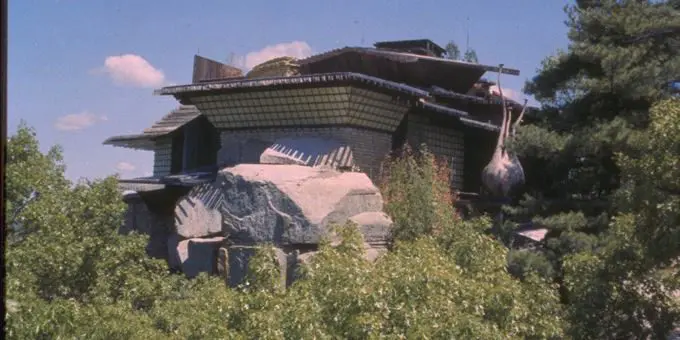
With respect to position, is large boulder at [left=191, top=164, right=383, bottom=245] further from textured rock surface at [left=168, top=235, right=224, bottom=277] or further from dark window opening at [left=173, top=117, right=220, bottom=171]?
dark window opening at [left=173, top=117, right=220, bottom=171]

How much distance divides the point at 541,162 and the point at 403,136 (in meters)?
2.86

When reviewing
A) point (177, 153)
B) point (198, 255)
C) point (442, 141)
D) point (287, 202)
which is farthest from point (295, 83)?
point (177, 153)

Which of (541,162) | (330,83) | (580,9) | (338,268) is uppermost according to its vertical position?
(580,9)

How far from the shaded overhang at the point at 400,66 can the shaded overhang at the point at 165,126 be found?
11.9ft

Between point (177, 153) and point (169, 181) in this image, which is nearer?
point (169, 181)

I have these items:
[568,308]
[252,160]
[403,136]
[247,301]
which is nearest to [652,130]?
[568,308]

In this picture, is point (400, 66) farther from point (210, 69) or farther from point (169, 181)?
point (210, 69)

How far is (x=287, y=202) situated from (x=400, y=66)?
5.67m

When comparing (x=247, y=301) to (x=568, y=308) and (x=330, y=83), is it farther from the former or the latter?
(x=330, y=83)

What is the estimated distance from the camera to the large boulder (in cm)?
1246

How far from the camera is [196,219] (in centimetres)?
1409

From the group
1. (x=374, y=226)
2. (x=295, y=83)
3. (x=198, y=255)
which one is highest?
(x=295, y=83)

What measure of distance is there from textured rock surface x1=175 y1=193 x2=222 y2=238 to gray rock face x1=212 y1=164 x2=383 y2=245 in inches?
20.1

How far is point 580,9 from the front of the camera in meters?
12.7
